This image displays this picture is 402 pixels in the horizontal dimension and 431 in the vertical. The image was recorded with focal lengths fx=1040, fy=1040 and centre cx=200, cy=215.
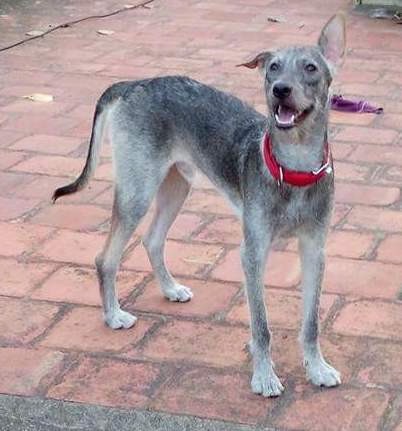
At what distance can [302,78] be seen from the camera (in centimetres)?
368

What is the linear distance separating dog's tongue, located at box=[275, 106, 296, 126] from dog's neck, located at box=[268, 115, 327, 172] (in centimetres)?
14

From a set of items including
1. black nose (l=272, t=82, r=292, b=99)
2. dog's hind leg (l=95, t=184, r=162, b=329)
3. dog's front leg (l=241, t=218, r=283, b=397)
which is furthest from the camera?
dog's hind leg (l=95, t=184, r=162, b=329)

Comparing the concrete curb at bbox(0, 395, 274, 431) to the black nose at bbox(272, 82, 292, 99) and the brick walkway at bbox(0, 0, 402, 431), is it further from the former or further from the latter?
the black nose at bbox(272, 82, 292, 99)

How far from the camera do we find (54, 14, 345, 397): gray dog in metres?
3.77

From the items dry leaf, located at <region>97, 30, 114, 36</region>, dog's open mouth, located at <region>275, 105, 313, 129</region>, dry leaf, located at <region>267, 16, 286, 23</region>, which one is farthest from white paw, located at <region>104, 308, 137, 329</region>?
dry leaf, located at <region>267, 16, 286, 23</region>

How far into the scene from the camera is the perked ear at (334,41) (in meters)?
3.88

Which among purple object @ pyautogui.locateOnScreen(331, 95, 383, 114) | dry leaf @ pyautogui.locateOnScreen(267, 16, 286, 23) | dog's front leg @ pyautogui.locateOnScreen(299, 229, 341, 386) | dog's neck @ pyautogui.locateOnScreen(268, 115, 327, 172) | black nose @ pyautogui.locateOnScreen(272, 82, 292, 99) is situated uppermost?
black nose @ pyautogui.locateOnScreen(272, 82, 292, 99)

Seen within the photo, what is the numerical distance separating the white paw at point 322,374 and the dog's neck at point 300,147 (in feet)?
2.58

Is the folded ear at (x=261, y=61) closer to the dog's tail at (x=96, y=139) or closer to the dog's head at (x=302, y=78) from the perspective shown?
the dog's head at (x=302, y=78)

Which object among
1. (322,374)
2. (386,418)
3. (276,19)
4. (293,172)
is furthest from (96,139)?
(276,19)

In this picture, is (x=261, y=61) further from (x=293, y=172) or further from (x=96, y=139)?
(x=96, y=139)

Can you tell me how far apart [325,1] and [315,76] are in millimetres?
7597

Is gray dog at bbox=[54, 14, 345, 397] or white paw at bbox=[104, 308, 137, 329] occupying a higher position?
gray dog at bbox=[54, 14, 345, 397]

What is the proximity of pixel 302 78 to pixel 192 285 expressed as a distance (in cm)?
154
